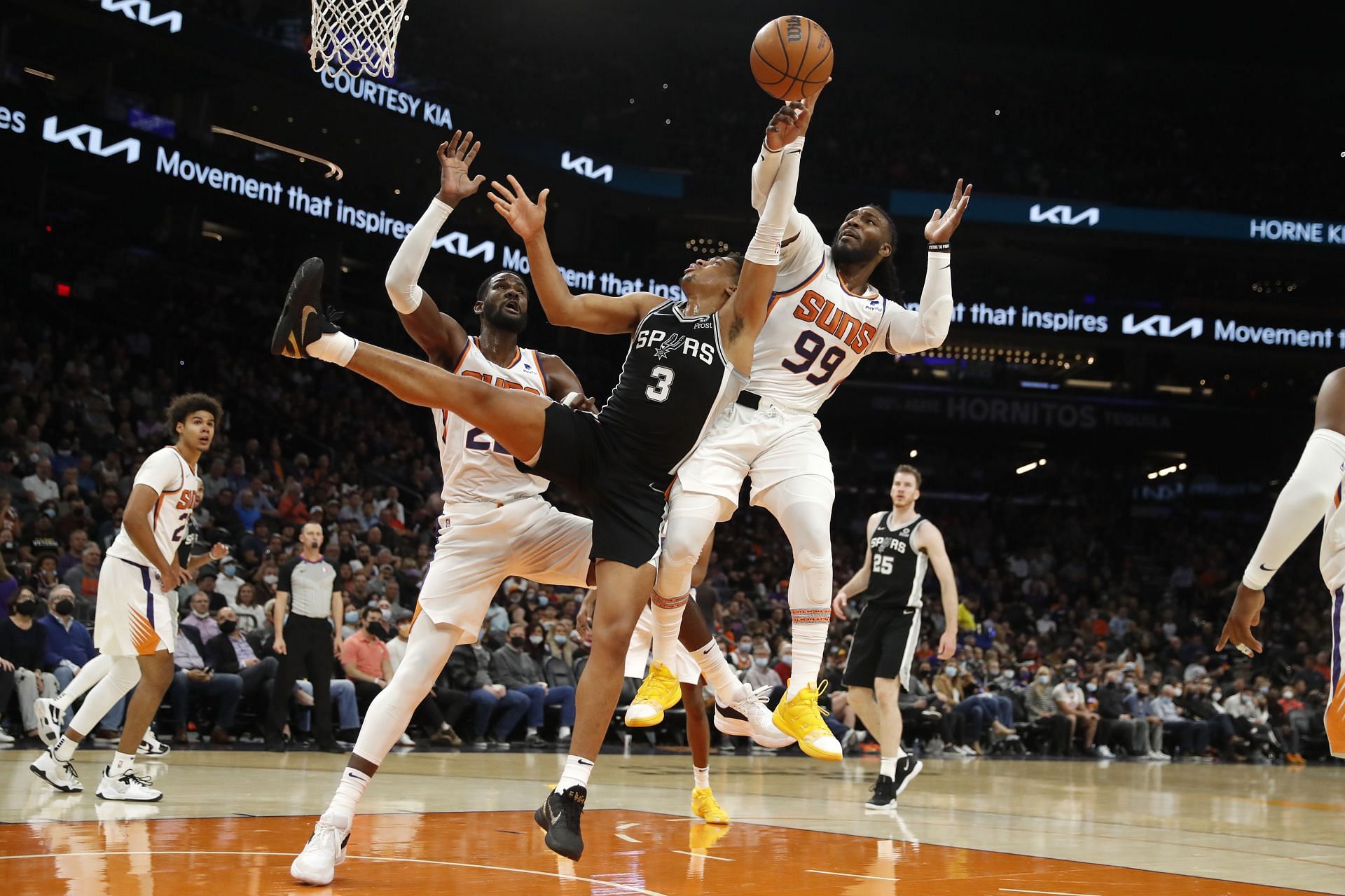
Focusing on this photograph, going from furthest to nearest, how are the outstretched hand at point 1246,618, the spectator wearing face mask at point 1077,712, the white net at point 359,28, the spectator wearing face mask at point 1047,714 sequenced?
the spectator wearing face mask at point 1077,712, the spectator wearing face mask at point 1047,714, the white net at point 359,28, the outstretched hand at point 1246,618

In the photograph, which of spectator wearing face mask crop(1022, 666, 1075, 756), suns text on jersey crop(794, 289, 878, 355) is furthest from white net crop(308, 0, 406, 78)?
spectator wearing face mask crop(1022, 666, 1075, 756)

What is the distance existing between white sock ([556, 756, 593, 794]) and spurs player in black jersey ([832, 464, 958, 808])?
4464 mm

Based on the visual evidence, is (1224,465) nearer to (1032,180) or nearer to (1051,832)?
(1032,180)

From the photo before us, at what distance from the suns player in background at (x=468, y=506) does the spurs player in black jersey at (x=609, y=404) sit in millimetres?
462

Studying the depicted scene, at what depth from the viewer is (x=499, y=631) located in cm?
1434

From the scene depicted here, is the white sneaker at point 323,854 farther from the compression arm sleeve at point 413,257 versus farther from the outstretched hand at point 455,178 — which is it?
the outstretched hand at point 455,178

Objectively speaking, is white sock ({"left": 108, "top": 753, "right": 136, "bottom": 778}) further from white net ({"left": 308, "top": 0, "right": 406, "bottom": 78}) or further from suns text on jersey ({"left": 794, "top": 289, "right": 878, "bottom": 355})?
white net ({"left": 308, "top": 0, "right": 406, "bottom": 78})

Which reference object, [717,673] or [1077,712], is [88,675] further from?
[1077,712]

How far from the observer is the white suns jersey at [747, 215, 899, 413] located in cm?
604

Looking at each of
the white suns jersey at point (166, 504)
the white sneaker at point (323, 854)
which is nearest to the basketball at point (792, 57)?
the white sneaker at point (323, 854)

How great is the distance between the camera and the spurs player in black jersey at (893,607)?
9078 millimetres

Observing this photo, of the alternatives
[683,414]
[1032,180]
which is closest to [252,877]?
[683,414]

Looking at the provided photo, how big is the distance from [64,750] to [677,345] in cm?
471

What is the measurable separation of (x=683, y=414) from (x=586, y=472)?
0.47 metres
